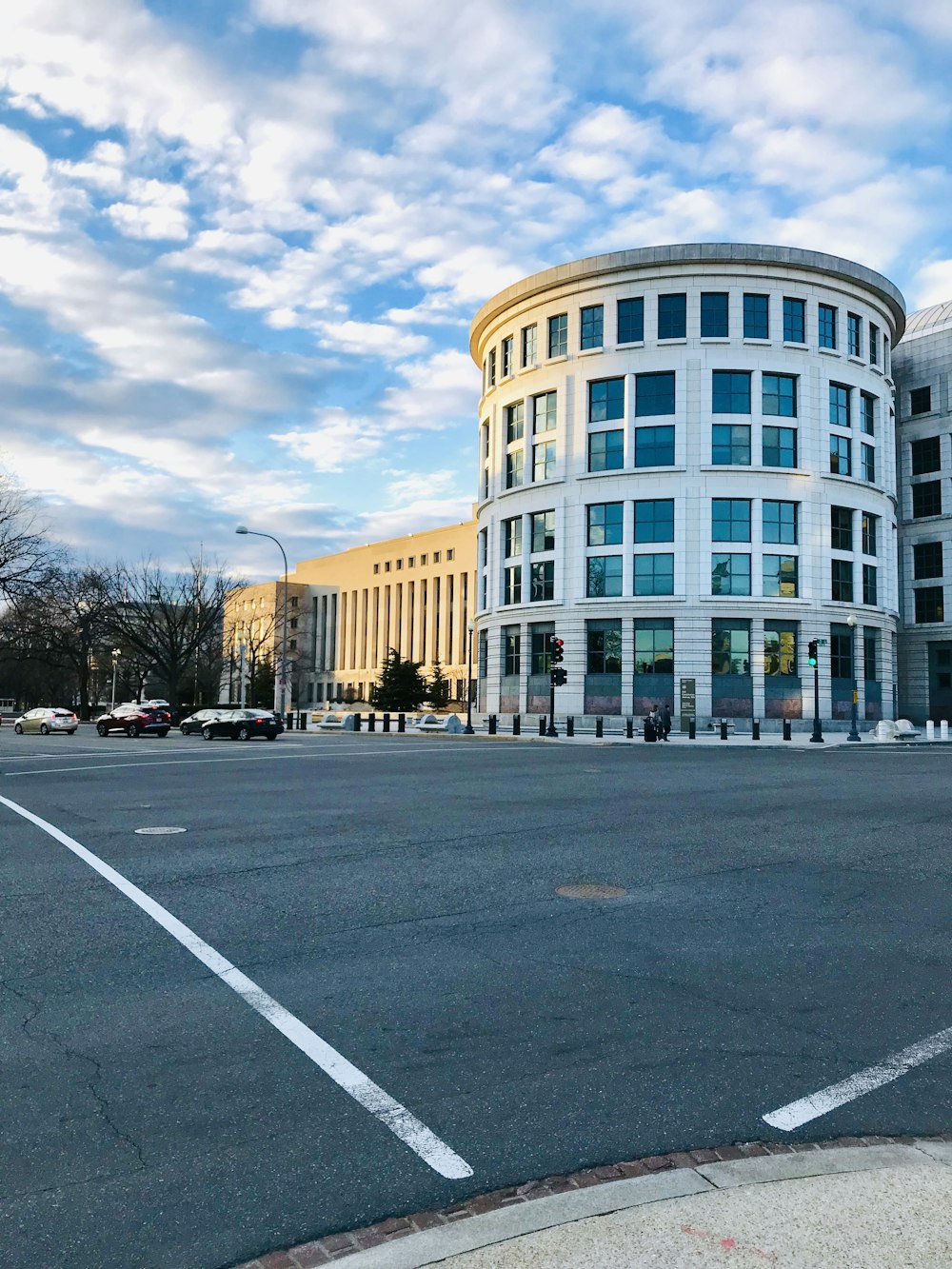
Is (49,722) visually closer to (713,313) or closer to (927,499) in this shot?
(713,313)

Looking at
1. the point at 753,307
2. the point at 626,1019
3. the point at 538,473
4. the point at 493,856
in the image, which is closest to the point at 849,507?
the point at 753,307

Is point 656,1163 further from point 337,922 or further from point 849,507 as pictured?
point 849,507

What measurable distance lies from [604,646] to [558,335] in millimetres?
21009

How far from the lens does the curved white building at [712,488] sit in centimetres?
5812

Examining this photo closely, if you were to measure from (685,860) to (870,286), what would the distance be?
202ft

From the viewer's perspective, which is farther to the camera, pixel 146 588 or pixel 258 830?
pixel 146 588

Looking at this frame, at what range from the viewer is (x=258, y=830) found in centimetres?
1215

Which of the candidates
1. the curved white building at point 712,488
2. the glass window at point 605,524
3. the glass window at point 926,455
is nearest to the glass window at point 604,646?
the curved white building at point 712,488

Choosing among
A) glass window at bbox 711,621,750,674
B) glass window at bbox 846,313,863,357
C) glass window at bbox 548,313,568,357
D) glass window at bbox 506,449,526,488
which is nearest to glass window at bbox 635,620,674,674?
glass window at bbox 711,621,750,674

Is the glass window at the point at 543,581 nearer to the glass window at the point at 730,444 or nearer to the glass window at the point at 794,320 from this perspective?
the glass window at the point at 730,444

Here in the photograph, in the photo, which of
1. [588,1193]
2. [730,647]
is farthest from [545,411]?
[588,1193]

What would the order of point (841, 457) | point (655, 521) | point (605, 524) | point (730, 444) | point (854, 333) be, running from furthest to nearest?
point (854, 333) → point (605, 524) → point (841, 457) → point (655, 521) → point (730, 444)

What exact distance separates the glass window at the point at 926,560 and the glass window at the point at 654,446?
76.0 feet

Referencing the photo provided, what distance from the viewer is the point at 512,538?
67.6m
